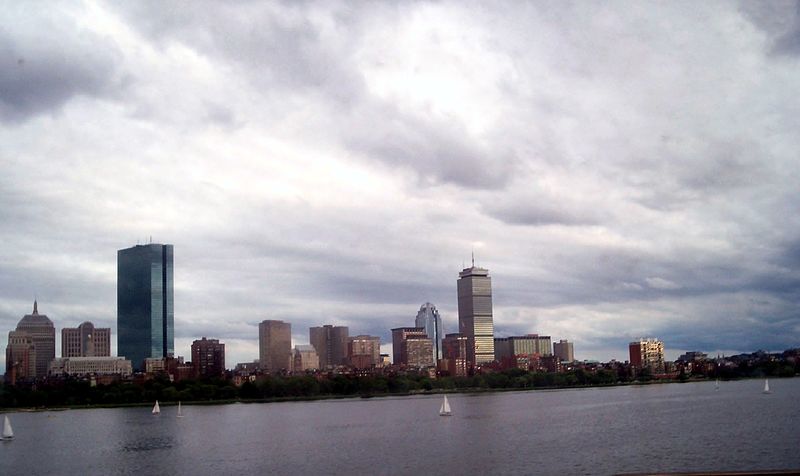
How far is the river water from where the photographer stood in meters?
49.8

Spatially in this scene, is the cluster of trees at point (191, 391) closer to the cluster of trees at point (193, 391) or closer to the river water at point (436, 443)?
the cluster of trees at point (193, 391)

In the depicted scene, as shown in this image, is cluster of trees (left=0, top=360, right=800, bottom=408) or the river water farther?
cluster of trees (left=0, top=360, right=800, bottom=408)

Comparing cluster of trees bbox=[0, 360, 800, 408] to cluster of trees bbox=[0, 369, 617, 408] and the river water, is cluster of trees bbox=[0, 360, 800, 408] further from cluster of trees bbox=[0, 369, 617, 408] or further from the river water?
the river water

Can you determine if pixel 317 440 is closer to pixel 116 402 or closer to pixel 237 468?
pixel 237 468

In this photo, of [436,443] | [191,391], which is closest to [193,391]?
[191,391]

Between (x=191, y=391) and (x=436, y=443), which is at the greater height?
(x=191, y=391)

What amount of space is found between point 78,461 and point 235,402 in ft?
284

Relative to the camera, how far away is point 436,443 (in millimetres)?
64562

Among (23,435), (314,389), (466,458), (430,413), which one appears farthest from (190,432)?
(314,389)

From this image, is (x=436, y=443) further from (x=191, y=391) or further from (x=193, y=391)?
(x=193, y=391)

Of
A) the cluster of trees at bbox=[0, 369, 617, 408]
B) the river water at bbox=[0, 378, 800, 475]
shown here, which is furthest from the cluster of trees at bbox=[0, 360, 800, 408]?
the river water at bbox=[0, 378, 800, 475]

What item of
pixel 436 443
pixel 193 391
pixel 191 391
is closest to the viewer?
pixel 436 443

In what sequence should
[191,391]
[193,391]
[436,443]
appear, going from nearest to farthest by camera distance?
1. [436,443]
2. [191,391]
3. [193,391]

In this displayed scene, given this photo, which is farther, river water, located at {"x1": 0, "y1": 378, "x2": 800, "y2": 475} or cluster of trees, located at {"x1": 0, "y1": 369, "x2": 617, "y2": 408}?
cluster of trees, located at {"x1": 0, "y1": 369, "x2": 617, "y2": 408}
